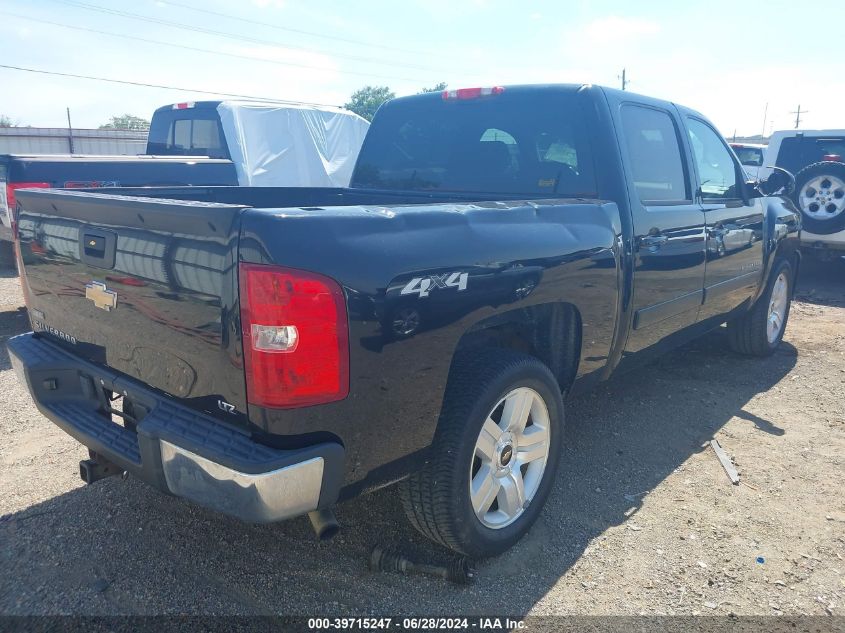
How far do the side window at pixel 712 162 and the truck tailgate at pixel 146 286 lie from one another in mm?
3325

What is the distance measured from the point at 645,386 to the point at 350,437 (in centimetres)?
346

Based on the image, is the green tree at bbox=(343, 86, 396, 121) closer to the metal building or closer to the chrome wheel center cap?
the metal building

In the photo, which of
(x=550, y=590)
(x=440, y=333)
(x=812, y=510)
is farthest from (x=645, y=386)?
(x=440, y=333)

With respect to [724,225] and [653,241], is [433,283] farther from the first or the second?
[724,225]

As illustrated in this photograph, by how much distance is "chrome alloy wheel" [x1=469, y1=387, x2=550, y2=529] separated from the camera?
8.58ft

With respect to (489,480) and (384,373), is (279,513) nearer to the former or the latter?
(384,373)

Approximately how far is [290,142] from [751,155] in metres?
10.0

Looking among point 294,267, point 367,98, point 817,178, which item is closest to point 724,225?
point 294,267

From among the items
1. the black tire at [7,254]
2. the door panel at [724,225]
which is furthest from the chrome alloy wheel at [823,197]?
the black tire at [7,254]

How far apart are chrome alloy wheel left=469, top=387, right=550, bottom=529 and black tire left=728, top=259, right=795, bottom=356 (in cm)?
329

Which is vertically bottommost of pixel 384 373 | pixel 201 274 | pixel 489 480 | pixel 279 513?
pixel 489 480

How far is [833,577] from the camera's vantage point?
2.71 metres

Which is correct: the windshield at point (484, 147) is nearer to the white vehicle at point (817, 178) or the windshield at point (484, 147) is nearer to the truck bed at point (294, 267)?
the truck bed at point (294, 267)

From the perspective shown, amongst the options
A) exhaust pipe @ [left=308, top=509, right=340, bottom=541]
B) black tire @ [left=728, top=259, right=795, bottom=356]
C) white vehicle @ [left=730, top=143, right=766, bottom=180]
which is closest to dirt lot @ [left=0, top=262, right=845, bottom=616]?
exhaust pipe @ [left=308, top=509, right=340, bottom=541]
